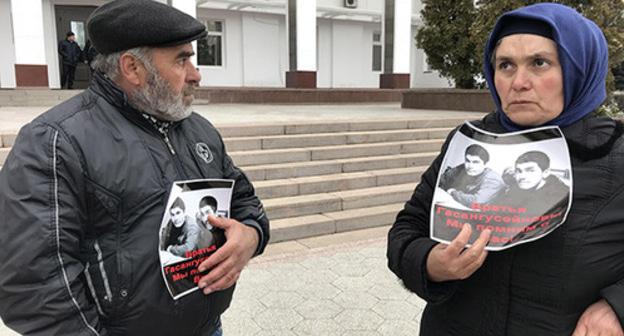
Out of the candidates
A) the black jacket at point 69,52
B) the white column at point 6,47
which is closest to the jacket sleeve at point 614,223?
the black jacket at point 69,52

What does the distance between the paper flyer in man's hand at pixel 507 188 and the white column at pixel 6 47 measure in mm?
15403

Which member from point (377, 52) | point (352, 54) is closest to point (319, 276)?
point (352, 54)

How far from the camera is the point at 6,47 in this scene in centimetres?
1405

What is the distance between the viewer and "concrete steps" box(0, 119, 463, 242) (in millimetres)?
5086

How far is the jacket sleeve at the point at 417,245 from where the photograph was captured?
1.36 m

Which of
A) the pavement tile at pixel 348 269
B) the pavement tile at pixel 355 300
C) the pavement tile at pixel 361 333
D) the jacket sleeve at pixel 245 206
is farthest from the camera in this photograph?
the pavement tile at pixel 348 269

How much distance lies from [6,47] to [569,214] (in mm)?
16249

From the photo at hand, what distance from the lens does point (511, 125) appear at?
4.38 ft

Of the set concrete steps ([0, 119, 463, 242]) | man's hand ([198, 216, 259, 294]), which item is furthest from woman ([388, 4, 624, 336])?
concrete steps ([0, 119, 463, 242])

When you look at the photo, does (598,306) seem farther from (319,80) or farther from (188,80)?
(319,80)

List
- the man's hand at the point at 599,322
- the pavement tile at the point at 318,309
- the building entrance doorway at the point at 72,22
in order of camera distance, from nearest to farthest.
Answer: the man's hand at the point at 599,322, the pavement tile at the point at 318,309, the building entrance doorway at the point at 72,22

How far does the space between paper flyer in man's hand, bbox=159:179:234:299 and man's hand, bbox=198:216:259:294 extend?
0.7 inches

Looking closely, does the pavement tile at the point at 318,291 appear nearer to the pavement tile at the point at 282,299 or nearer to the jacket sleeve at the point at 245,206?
the pavement tile at the point at 282,299

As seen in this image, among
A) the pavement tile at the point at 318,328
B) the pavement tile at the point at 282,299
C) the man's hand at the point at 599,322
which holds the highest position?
the man's hand at the point at 599,322
